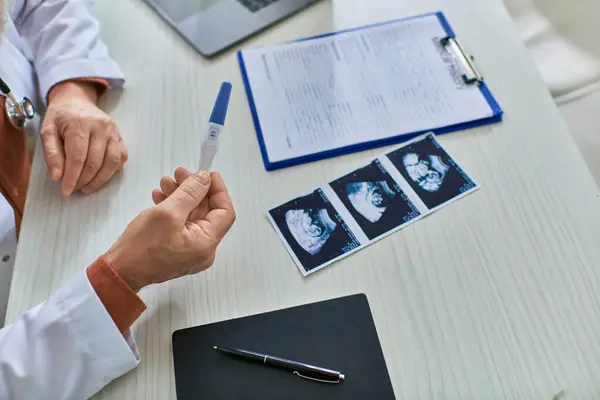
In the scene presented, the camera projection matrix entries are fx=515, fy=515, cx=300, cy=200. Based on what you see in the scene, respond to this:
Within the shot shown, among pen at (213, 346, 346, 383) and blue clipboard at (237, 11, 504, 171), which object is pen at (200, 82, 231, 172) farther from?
pen at (213, 346, 346, 383)

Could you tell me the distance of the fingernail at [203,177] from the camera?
643 mm

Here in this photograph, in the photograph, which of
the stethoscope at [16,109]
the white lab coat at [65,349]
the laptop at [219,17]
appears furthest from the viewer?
the laptop at [219,17]

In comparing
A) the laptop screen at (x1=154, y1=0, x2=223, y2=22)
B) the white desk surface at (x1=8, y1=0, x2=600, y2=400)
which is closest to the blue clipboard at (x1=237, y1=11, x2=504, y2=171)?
the white desk surface at (x1=8, y1=0, x2=600, y2=400)

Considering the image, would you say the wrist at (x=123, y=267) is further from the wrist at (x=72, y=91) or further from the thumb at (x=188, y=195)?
the wrist at (x=72, y=91)

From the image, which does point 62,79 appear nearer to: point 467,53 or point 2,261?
point 2,261

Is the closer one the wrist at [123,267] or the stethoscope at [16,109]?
the wrist at [123,267]

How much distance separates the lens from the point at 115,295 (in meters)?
0.61

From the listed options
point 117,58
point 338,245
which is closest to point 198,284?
point 338,245

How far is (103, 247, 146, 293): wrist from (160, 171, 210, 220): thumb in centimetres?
8

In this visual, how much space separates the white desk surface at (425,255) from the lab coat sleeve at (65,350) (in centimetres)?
3

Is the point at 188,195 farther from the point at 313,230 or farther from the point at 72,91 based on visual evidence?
the point at 72,91

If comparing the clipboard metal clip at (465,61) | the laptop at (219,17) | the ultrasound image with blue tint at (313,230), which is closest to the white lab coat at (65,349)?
the ultrasound image with blue tint at (313,230)

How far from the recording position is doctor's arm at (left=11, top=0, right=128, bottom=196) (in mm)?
758

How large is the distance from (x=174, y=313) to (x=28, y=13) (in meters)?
0.66
